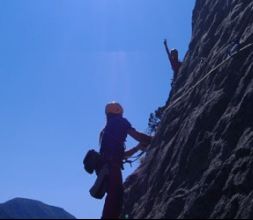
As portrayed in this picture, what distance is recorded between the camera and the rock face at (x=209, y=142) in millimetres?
7797

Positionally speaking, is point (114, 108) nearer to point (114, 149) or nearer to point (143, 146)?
point (114, 149)

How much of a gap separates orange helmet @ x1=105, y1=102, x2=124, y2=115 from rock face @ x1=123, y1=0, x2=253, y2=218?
127 cm

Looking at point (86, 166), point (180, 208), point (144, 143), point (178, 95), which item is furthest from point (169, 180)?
point (178, 95)

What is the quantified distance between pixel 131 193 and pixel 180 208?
2585 mm

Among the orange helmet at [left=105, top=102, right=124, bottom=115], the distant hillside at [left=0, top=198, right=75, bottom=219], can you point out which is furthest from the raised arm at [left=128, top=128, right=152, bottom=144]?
the distant hillside at [left=0, top=198, right=75, bottom=219]

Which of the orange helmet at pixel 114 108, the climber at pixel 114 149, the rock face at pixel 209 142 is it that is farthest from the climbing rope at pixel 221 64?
the orange helmet at pixel 114 108

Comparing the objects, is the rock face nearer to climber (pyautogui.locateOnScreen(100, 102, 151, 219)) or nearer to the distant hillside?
climber (pyautogui.locateOnScreen(100, 102, 151, 219))

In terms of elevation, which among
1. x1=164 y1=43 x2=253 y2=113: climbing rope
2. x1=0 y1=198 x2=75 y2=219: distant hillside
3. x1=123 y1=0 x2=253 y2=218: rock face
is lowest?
x1=123 y1=0 x2=253 y2=218: rock face

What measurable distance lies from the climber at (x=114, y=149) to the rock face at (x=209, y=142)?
67 centimetres

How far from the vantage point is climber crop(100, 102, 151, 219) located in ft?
30.3

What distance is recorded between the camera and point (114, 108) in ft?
34.5

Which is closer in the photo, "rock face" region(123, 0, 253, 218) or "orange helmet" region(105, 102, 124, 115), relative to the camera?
"rock face" region(123, 0, 253, 218)

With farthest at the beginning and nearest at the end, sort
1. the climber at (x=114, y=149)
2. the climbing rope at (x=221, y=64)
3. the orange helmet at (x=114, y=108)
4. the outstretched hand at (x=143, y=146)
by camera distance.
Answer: the outstretched hand at (x=143, y=146) → the orange helmet at (x=114, y=108) → the climbing rope at (x=221, y=64) → the climber at (x=114, y=149)

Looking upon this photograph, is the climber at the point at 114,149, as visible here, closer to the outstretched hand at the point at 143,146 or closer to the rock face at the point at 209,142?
the rock face at the point at 209,142
